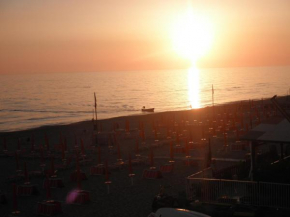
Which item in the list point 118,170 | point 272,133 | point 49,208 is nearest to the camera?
point 272,133

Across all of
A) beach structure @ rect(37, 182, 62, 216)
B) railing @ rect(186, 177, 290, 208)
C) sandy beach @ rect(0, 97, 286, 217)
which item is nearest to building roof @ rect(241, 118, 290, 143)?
railing @ rect(186, 177, 290, 208)

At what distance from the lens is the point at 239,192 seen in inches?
512

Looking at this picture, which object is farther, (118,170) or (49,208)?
(118,170)

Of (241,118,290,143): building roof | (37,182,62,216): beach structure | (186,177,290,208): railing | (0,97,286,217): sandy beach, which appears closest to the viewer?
(186,177,290,208): railing

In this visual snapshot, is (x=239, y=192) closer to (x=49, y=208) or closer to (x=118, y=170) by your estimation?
(x=49, y=208)

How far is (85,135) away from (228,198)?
25445 millimetres

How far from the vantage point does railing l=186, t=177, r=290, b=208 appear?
40.5 feet

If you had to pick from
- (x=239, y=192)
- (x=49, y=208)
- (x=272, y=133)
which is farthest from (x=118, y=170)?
(x=239, y=192)

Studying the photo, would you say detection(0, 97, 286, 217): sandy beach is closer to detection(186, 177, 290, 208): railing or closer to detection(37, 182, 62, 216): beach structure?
detection(37, 182, 62, 216): beach structure

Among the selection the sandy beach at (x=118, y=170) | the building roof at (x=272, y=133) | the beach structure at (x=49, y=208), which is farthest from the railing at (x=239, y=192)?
the beach structure at (x=49, y=208)

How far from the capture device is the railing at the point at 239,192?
12.4 m

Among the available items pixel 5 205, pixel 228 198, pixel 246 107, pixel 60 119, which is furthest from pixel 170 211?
pixel 60 119

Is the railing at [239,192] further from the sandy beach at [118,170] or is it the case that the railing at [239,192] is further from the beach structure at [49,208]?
the beach structure at [49,208]

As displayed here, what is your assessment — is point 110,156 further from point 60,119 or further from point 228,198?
point 60,119
